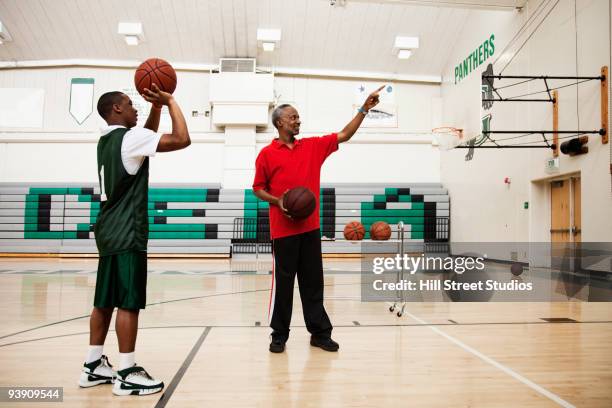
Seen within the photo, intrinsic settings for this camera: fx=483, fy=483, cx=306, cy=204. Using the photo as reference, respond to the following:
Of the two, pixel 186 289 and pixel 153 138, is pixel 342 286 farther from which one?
pixel 153 138

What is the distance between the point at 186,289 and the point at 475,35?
26.4 ft

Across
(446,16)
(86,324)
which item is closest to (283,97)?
(446,16)

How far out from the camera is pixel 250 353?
2.65m

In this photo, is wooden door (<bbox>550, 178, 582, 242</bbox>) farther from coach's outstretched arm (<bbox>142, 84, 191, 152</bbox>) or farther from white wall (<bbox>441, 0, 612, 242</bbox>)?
coach's outstretched arm (<bbox>142, 84, 191, 152</bbox>)

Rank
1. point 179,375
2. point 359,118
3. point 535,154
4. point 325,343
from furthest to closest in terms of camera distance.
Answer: point 535,154 → point 359,118 → point 325,343 → point 179,375

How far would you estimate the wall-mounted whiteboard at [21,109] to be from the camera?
11477 millimetres

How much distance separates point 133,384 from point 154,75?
1391 mm

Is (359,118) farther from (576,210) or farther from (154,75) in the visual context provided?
(576,210)

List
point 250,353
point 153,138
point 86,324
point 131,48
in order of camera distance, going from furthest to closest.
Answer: point 131,48
point 86,324
point 250,353
point 153,138

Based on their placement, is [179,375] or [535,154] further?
[535,154]

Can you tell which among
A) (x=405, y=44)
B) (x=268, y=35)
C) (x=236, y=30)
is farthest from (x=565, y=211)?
(x=236, y=30)

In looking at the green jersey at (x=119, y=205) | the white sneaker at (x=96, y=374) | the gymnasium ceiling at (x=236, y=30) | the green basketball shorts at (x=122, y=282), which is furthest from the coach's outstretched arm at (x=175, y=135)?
the gymnasium ceiling at (x=236, y=30)

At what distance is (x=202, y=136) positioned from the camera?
11562 millimetres

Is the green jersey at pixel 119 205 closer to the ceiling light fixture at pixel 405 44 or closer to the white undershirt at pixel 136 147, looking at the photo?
the white undershirt at pixel 136 147
